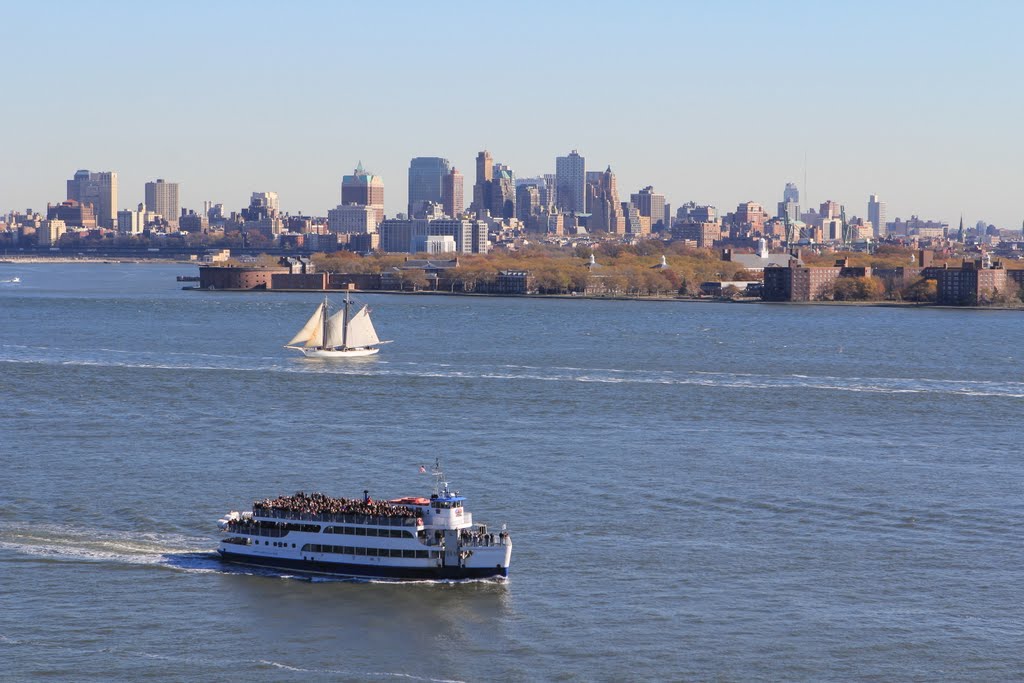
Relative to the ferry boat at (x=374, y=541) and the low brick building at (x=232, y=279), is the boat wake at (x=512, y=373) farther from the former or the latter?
the low brick building at (x=232, y=279)

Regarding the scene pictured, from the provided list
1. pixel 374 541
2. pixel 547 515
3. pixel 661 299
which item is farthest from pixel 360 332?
pixel 661 299

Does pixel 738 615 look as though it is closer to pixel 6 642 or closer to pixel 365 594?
pixel 365 594

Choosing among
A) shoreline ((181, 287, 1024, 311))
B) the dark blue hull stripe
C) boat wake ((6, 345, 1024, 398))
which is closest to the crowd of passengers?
the dark blue hull stripe

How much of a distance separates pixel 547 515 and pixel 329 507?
16.6ft

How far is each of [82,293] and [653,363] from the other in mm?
82009

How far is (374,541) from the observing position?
27203 mm

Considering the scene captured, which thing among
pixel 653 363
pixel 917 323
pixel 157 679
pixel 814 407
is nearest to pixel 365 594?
pixel 157 679

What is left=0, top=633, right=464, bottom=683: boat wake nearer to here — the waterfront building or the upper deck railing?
the upper deck railing

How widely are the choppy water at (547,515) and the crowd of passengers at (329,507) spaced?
1204 millimetres

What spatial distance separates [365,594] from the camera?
26.4 meters

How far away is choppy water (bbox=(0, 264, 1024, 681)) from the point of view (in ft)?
76.1

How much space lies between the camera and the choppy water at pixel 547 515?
23.2 meters

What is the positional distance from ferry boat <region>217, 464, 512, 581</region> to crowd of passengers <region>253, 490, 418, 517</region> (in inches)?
0.7

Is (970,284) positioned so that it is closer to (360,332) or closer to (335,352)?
(360,332)
